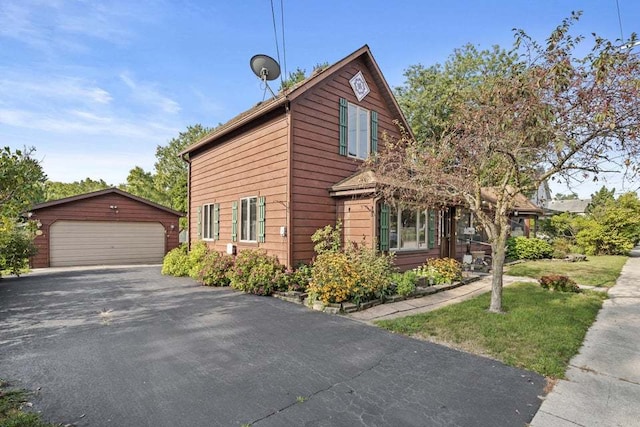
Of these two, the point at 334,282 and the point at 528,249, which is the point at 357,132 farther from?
the point at 528,249

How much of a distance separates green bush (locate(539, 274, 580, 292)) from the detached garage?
18.0 m

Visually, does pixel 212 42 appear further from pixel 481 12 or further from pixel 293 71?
pixel 293 71

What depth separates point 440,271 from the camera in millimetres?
9711

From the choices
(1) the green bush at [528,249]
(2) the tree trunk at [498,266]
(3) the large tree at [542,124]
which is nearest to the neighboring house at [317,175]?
(3) the large tree at [542,124]

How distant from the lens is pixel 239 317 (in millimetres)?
6363

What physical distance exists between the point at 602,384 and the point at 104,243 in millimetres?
19913

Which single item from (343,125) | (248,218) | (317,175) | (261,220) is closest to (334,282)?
(317,175)

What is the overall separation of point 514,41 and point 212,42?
27.4 feet

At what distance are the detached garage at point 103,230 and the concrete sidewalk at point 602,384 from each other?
1905 cm

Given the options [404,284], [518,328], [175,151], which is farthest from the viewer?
[175,151]

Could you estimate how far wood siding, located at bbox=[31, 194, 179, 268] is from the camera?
50.1 ft

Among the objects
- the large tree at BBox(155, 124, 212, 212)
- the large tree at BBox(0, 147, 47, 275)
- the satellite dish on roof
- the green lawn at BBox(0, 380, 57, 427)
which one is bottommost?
the green lawn at BBox(0, 380, 57, 427)

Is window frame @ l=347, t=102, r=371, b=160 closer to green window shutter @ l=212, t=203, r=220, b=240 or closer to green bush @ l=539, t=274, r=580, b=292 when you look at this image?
green window shutter @ l=212, t=203, r=220, b=240

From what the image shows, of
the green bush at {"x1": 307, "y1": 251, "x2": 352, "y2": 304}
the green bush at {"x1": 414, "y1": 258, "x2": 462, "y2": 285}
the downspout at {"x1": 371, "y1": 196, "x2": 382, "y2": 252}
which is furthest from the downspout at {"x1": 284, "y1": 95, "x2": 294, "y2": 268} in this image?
the green bush at {"x1": 414, "y1": 258, "x2": 462, "y2": 285}
